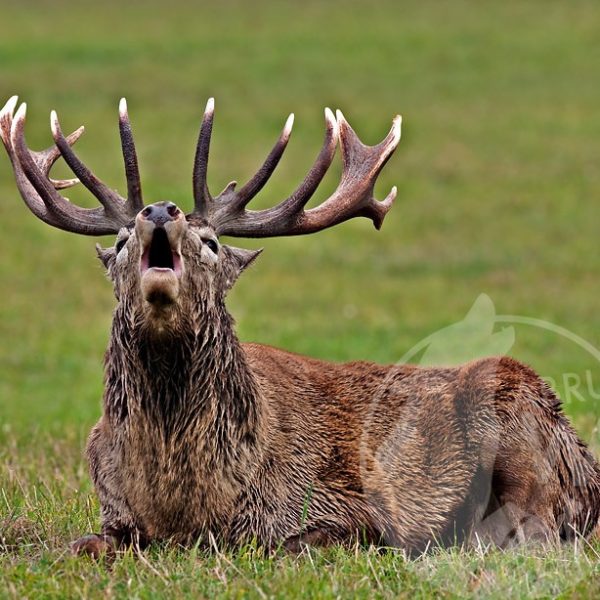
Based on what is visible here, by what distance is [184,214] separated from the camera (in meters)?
6.43

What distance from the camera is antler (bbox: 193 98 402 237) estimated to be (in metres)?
6.73

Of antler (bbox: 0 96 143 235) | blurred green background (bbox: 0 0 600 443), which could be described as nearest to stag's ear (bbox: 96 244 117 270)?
antler (bbox: 0 96 143 235)

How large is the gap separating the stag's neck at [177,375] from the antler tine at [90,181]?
649 mm

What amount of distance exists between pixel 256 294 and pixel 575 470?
11710 millimetres

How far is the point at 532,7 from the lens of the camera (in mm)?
40125

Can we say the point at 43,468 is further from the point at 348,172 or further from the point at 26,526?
the point at 348,172

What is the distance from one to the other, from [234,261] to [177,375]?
27.5 inches

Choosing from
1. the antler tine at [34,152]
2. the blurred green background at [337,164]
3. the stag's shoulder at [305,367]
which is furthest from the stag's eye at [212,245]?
the blurred green background at [337,164]

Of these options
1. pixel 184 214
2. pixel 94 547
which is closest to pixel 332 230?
pixel 184 214

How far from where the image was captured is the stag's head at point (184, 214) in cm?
602

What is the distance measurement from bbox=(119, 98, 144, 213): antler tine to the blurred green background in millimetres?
4030

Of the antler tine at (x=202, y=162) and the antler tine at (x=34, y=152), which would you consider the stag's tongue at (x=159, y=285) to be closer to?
the antler tine at (x=202, y=162)

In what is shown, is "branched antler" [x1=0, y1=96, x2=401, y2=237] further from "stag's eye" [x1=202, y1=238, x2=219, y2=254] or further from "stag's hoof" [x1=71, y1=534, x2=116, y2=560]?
"stag's hoof" [x1=71, y1=534, x2=116, y2=560]

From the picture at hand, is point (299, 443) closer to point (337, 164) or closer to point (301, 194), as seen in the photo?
point (301, 194)
